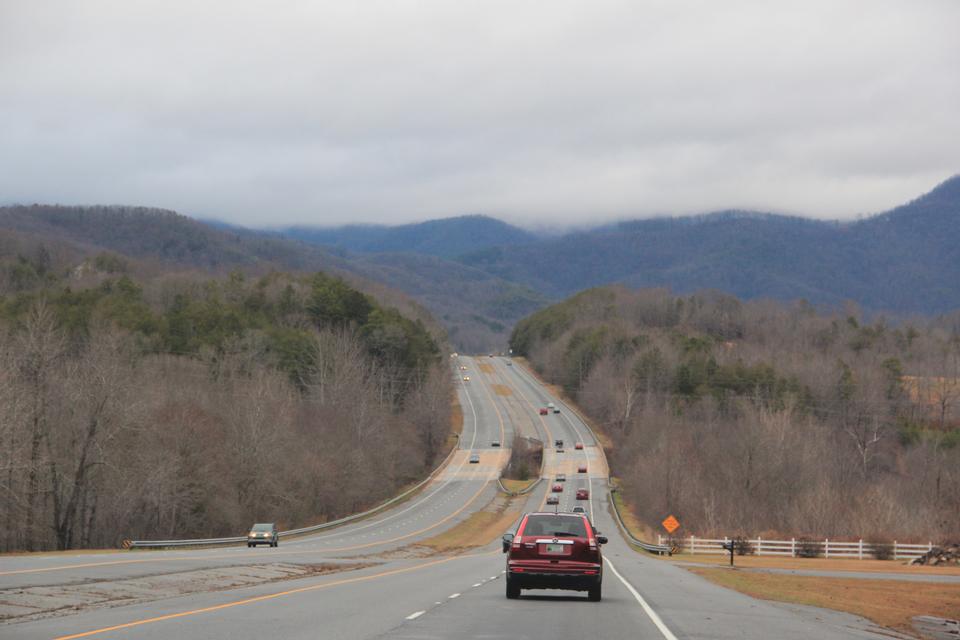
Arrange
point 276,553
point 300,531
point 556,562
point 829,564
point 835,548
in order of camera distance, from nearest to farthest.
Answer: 1. point 556,562
2. point 276,553
3. point 829,564
4. point 835,548
5. point 300,531

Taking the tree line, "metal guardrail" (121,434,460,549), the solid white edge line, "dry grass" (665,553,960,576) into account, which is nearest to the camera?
the solid white edge line

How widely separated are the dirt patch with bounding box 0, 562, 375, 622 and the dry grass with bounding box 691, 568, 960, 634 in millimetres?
12997

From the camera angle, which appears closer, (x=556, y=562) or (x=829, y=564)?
(x=556, y=562)

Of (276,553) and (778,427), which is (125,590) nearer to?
(276,553)

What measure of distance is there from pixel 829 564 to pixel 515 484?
65.6 meters

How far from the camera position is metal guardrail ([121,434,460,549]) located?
51.3 m

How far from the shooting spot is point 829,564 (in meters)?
49.1

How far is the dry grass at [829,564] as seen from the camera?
44250mm

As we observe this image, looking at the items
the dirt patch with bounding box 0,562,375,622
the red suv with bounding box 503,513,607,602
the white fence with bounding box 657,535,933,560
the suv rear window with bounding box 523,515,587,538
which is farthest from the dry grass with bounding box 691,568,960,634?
the white fence with bounding box 657,535,933,560

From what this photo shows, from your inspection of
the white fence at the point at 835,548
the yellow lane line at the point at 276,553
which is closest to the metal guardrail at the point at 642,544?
the white fence at the point at 835,548

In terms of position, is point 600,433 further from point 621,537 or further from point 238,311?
point 621,537

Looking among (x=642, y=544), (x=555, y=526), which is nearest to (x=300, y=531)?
(x=642, y=544)

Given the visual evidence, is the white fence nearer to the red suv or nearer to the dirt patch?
the dirt patch

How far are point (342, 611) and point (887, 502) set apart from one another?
6207 centimetres
